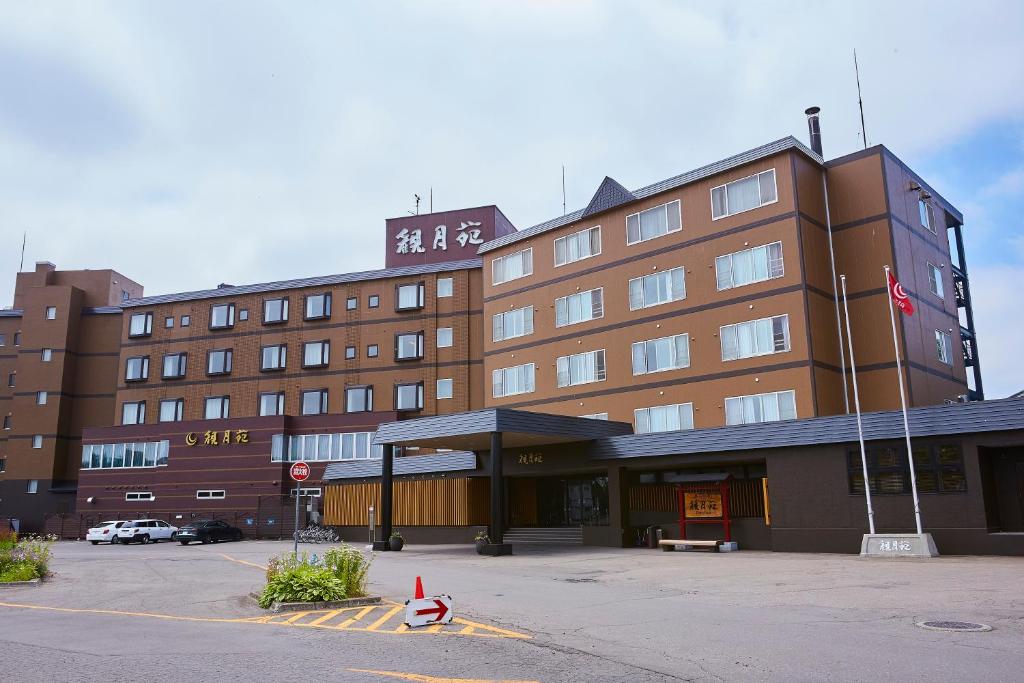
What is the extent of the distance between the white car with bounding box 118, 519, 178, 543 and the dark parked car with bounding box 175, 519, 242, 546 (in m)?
3.40

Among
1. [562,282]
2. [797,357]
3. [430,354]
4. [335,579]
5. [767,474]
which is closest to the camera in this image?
[335,579]

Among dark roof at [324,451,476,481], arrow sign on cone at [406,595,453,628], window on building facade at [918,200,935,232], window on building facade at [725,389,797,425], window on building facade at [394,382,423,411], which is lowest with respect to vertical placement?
arrow sign on cone at [406,595,453,628]

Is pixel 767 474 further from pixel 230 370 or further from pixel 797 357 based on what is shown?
pixel 230 370

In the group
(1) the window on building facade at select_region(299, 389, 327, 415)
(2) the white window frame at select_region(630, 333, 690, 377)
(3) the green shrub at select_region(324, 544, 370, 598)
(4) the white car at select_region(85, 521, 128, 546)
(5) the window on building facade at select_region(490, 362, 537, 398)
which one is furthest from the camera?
(1) the window on building facade at select_region(299, 389, 327, 415)

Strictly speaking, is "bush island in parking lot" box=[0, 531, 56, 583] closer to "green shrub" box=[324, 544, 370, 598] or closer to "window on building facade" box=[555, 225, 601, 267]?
"green shrub" box=[324, 544, 370, 598]

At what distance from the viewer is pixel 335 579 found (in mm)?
15781

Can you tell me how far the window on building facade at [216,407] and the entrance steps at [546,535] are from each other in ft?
94.7

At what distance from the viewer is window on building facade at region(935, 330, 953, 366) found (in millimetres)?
36719

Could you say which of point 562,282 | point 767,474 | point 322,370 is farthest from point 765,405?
point 322,370

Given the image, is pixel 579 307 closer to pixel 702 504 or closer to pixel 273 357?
pixel 702 504

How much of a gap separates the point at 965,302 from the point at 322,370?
39.7 m

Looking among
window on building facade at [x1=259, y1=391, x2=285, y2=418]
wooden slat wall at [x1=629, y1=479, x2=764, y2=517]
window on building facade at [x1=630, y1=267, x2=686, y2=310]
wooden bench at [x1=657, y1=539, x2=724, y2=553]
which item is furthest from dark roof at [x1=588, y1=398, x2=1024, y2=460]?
window on building facade at [x1=259, y1=391, x2=285, y2=418]

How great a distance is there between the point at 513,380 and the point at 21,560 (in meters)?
26.9

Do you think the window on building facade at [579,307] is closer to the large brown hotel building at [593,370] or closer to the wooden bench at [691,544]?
the large brown hotel building at [593,370]
